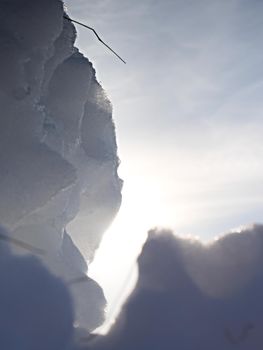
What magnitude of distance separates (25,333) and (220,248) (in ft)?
11.8

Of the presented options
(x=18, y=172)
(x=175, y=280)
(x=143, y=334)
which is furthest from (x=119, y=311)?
(x=18, y=172)

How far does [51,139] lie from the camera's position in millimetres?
26719

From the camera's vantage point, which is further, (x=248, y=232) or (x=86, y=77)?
(x=86, y=77)

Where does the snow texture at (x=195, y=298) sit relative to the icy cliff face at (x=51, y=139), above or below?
above

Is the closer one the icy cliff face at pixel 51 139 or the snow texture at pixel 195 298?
the snow texture at pixel 195 298

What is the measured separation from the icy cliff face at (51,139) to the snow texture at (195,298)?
918 cm

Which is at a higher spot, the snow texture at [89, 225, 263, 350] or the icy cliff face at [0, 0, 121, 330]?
the snow texture at [89, 225, 263, 350]

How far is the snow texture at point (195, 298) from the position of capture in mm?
6469

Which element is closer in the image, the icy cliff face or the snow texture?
the snow texture

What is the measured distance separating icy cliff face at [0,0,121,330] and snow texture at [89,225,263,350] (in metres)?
9.18

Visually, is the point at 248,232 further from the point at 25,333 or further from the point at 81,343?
the point at 25,333

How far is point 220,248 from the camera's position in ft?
23.9

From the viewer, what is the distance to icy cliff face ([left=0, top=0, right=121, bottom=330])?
2189 cm

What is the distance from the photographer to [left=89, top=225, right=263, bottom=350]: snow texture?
6469 millimetres
